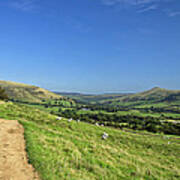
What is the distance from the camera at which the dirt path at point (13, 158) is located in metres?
13.6

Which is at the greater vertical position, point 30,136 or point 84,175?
point 30,136

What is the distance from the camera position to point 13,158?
16.3 m

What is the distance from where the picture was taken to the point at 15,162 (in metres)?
15.6

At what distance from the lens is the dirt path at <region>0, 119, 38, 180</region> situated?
13.6 m

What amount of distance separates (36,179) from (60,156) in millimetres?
5858

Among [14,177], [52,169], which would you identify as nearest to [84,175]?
[52,169]

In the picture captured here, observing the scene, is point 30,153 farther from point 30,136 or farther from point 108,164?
point 108,164

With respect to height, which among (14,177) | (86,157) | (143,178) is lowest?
(143,178)

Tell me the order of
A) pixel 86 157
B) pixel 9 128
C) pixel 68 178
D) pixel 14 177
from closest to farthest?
pixel 14 177
pixel 68 178
pixel 86 157
pixel 9 128

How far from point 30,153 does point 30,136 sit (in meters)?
5.73

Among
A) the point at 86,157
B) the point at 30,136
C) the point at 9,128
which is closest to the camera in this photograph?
the point at 86,157

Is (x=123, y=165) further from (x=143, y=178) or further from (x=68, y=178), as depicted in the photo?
(x=68, y=178)

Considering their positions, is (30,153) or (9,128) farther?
(9,128)

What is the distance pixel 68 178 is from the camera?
14445 mm
